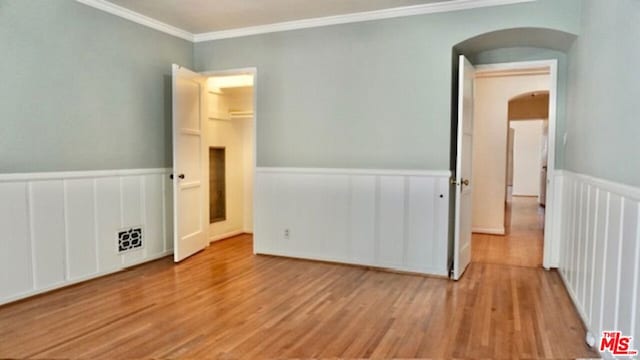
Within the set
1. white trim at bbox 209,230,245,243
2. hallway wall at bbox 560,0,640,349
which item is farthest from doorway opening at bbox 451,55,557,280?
white trim at bbox 209,230,245,243

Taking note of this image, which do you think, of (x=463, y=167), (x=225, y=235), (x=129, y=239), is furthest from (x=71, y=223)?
(x=463, y=167)

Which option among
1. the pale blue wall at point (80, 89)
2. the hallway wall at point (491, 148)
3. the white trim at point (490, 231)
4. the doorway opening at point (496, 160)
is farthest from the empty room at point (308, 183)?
the hallway wall at point (491, 148)

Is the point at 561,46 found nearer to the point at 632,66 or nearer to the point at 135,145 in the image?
the point at 632,66

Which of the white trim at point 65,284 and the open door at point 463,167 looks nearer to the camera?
the white trim at point 65,284

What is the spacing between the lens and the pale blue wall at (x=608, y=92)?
2021 millimetres

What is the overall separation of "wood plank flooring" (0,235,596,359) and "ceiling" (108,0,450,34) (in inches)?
105

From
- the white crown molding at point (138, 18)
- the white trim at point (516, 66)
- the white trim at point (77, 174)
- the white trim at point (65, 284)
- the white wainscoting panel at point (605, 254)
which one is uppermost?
the white crown molding at point (138, 18)

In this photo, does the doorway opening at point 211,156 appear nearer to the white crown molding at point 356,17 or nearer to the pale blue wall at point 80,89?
the pale blue wall at point 80,89

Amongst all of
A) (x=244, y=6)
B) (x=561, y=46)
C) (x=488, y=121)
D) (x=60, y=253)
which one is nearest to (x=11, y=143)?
(x=60, y=253)

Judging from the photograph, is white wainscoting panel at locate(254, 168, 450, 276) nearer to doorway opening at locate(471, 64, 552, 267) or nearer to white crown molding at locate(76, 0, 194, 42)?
doorway opening at locate(471, 64, 552, 267)

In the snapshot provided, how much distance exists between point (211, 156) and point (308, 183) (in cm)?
181

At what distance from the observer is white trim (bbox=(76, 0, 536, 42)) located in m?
3.97

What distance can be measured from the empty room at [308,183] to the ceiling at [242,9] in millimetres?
34

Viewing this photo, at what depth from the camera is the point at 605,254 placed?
7.73 ft
